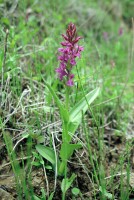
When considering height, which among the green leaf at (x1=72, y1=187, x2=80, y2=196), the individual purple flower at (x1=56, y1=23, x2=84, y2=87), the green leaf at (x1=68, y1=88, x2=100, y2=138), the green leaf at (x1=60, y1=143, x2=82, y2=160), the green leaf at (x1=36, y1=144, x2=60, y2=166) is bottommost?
the green leaf at (x1=72, y1=187, x2=80, y2=196)

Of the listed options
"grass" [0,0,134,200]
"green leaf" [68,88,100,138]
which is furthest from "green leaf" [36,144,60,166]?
"green leaf" [68,88,100,138]

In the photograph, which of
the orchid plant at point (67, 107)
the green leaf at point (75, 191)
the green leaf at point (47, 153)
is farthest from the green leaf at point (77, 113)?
the green leaf at point (75, 191)

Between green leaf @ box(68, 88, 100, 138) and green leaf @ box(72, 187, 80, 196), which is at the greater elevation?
green leaf @ box(68, 88, 100, 138)

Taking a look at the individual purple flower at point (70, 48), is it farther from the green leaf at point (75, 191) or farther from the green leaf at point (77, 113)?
the green leaf at point (75, 191)

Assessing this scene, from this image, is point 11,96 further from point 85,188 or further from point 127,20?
point 127,20

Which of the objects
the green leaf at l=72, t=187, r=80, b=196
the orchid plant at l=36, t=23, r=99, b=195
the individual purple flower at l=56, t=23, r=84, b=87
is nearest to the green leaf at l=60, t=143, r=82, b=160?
the orchid plant at l=36, t=23, r=99, b=195

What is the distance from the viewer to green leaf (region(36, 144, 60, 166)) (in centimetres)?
154

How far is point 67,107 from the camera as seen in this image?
153 cm

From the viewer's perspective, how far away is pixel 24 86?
6.97 feet

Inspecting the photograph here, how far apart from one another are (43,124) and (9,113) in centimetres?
23

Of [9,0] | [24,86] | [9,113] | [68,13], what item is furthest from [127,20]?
[9,113]

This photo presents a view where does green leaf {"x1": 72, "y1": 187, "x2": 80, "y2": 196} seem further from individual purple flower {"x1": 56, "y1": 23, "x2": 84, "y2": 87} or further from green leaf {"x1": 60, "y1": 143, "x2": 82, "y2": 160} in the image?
individual purple flower {"x1": 56, "y1": 23, "x2": 84, "y2": 87}

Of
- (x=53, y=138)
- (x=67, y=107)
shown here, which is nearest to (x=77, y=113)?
(x=67, y=107)

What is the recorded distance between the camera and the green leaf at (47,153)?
5.06ft
